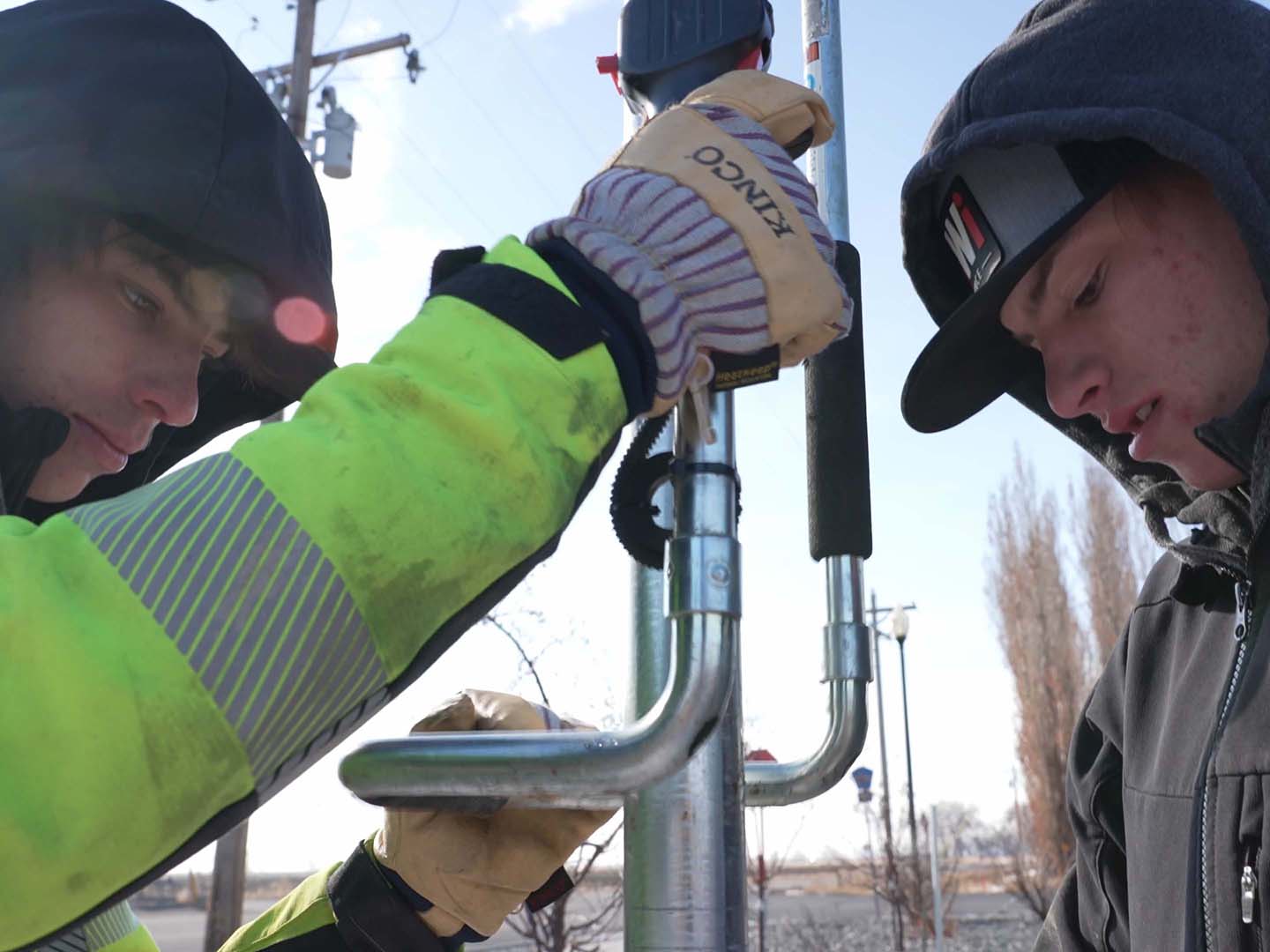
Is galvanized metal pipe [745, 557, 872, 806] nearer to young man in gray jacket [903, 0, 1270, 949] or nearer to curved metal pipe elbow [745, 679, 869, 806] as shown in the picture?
curved metal pipe elbow [745, 679, 869, 806]

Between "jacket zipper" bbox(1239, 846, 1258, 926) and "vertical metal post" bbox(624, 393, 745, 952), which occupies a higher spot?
"vertical metal post" bbox(624, 393, 745, 952)

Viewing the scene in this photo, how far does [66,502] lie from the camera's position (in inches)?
57.1

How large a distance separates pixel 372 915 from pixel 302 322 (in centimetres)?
79

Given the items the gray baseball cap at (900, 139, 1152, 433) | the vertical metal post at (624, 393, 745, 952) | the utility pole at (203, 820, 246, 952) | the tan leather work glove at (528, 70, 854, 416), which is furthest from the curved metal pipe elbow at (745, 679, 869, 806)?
the utility pole at (203, 820, 246, 952)

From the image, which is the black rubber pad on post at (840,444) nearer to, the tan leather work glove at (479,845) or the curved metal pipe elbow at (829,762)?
the curved metal pipe elbow at (829,762)

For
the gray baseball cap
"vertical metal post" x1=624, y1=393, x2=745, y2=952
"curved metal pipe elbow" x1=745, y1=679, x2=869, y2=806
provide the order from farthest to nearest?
the gray baseball cap → "curved metal pipe elbow" x1=745, y1=679, x2=869, y2=806 → "vertical metal post" x1=624, y1=393, x2=745, y2=952

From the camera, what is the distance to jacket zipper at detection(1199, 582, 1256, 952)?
1507mm

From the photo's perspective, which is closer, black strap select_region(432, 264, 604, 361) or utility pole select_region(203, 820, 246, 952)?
black strap select_region(432, 264, 604, 361)

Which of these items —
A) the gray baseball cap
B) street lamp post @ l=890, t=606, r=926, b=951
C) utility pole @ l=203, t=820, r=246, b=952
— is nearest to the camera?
the gray baseball cap

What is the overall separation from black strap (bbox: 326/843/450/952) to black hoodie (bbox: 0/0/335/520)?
2.03ft

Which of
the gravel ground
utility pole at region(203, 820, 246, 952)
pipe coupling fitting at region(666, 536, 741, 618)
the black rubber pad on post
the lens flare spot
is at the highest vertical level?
the lens flare spot

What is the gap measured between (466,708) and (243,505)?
0.65 metres

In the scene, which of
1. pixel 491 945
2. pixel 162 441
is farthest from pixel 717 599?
pixel 491 945

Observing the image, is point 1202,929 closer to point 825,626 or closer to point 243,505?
point 825,626
